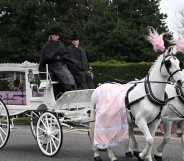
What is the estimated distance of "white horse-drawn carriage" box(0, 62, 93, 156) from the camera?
10656 millimetres

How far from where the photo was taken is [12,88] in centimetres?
1198

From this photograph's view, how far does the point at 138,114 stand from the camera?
9.11m

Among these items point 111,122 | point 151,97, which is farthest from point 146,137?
point 111,122

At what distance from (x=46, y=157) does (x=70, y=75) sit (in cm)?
178

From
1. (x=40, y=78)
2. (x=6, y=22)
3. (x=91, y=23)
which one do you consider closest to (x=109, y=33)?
(x=91, y=23)

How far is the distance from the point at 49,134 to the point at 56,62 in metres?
1.53

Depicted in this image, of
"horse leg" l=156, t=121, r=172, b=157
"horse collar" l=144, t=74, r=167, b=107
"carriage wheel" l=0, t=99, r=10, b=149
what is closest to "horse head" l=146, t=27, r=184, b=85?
"horse collar" l=144, t=74, r=167, b=107

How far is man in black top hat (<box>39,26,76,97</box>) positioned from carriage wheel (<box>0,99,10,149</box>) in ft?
3.76

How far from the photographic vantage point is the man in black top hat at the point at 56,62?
11.1 metres

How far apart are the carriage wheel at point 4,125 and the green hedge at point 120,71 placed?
10768 mm

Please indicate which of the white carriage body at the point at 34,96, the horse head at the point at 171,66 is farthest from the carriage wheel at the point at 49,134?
the horse head at the point at 171,66

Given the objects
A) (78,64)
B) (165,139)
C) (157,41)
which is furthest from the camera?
(78,64)

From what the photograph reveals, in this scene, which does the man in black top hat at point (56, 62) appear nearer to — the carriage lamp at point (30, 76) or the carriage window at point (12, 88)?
the carriage lamp at point (30, 76)

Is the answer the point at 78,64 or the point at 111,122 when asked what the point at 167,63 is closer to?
the point at 111,122
